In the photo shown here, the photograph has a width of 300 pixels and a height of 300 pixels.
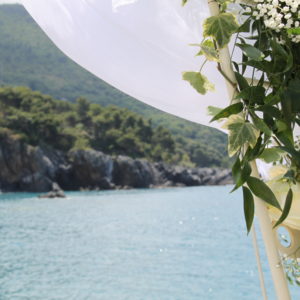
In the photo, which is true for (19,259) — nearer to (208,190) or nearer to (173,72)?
(173,72)

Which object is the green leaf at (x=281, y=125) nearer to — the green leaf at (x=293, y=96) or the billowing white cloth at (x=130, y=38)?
the green leaf at (x=293, y=96)

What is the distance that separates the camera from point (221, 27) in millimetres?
519

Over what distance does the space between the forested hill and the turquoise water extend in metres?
12.3

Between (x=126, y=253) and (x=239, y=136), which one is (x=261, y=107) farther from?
(x=126, y=253)

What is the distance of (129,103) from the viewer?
95.9 feet

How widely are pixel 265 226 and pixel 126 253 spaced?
28.5ft

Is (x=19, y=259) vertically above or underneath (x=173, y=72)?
underneath

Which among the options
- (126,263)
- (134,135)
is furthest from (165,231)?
(134,135)

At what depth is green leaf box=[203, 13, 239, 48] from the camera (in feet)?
1.69

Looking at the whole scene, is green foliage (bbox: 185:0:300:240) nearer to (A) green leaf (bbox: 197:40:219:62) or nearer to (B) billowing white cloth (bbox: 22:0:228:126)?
(A) green leaf (bbox: 197:40:219:62)

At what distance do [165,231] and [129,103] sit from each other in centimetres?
1844

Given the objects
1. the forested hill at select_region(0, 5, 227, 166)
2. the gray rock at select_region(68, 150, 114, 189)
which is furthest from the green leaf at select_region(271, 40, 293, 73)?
the forested hill at select_region(0, 5, 227, 166)

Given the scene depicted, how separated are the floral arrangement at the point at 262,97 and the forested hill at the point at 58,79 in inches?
1074

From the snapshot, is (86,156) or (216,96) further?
(86,156)
